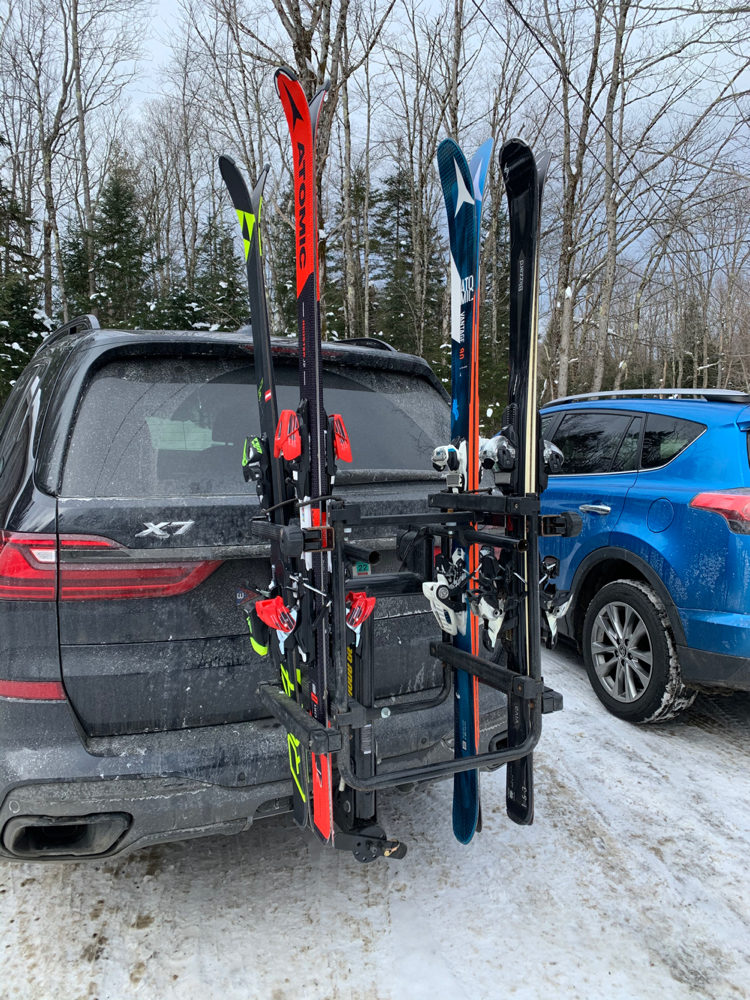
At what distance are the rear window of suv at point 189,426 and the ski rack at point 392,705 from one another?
0.36m

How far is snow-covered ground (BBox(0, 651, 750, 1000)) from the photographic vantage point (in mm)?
1947

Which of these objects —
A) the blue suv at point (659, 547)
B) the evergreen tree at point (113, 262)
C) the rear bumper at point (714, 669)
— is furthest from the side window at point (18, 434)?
the evergreen tree at point (113, 262)

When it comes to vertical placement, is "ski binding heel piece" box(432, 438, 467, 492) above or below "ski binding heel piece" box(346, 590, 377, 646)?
above

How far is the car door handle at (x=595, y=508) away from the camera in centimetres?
402

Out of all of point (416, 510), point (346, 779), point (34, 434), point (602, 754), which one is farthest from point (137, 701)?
point (602, 754)

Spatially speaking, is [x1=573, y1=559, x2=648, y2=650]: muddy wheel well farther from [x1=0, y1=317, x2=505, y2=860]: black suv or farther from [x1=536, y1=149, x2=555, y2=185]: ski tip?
[x1=536, y1=149, x2=555, y2=185]: ski tip

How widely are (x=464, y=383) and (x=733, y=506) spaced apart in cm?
169

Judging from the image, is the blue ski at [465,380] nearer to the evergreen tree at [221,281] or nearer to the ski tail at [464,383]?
the ski tail at [464,383]

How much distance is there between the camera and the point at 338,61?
927 centimetres

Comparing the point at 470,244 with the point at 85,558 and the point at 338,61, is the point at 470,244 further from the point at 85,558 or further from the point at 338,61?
the point at 338,61

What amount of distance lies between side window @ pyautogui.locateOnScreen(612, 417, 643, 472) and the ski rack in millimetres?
Answer: 2180

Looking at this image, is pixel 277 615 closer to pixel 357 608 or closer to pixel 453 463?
pixel 357 608

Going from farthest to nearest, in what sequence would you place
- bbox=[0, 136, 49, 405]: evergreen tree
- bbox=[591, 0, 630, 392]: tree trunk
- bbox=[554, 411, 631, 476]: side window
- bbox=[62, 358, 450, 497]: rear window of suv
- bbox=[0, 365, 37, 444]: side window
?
bbox=[0, 136, 49, 405]: evergreen tree
bbox=[591, 0, 630, 392]: tree trunk
bbox=[554, 411, 631, 476]: side window
bbox=[0, 365, 37, 444]: side window
bbox=[62, 358, 450, 497]: rear window of suv

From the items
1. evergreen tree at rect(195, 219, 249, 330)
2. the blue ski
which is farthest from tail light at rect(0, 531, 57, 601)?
evergreen tree at rect(195, 219, 249, 330)
